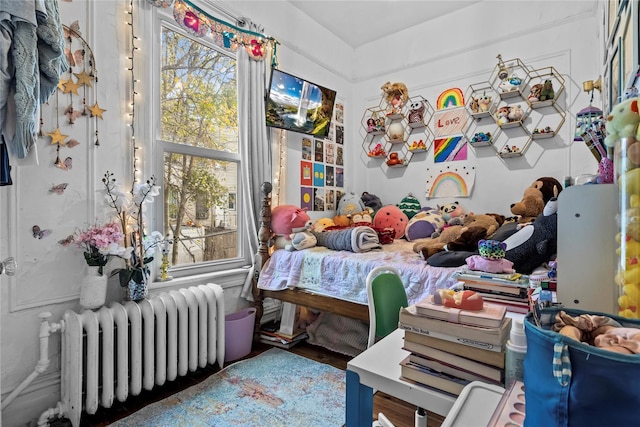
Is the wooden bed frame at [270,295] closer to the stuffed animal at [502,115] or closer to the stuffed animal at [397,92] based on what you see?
the stuffed animal at [397,92]

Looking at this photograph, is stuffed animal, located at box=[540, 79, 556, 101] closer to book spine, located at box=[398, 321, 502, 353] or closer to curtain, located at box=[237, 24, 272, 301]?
curtain, located at box=[237, 24, 272, 301]

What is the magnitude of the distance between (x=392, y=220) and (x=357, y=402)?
8.11 feet

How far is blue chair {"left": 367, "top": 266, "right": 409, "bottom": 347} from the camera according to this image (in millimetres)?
1334

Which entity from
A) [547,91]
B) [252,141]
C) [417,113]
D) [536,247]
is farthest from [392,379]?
[417,113]

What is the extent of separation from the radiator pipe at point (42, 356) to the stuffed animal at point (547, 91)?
11.8ft

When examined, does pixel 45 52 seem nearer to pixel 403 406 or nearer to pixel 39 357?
pixel 39 357

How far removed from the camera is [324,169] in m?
3.55

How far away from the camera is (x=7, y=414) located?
62.4 inches

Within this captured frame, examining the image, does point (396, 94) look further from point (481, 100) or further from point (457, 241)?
Answer: point (457, 241)

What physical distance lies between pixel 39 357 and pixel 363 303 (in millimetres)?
1761

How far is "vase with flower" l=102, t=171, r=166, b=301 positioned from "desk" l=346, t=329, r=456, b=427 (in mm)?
1518

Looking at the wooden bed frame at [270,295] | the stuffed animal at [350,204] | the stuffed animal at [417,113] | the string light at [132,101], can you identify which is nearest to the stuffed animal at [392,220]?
the stuffed animal at [350,204]

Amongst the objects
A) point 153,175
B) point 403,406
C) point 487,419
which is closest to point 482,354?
point 487,419

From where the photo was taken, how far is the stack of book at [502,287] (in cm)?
114
